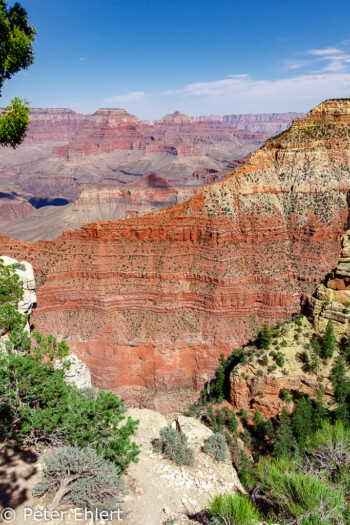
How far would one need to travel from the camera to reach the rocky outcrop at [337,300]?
31891 millimetres

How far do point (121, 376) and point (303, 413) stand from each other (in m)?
29.0

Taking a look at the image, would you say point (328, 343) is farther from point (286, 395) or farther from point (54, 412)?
point (54, 412)

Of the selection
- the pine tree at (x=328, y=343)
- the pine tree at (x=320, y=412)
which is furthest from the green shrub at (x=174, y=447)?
the pine tree at (x=328, y=343)

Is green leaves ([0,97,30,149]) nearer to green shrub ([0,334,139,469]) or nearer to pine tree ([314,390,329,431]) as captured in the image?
green shrub ([0,334,139,469])

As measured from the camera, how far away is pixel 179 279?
5322 cm

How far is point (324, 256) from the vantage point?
57.5 metres

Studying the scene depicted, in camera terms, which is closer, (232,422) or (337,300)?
(337,300)

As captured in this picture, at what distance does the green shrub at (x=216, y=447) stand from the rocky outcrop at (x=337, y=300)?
16.8 meters

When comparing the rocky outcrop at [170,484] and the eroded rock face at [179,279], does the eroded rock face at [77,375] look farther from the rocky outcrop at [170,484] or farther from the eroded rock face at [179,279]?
the eroded rock face at [179,279]

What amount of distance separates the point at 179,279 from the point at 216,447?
106ft

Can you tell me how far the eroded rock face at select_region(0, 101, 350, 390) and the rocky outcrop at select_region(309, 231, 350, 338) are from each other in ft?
61.6

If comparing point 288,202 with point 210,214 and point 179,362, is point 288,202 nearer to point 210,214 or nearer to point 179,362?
point 210,214

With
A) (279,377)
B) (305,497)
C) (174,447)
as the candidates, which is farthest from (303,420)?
(305,497)

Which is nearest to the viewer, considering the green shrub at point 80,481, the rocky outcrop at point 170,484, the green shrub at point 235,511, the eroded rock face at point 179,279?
the green shrub at point 235,511
